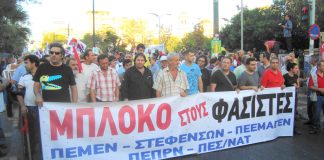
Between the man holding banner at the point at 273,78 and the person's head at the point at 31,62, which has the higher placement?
the person's head at the point at 31,62

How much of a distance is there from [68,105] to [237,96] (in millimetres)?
2944

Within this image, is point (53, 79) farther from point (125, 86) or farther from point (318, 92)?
point (318, 92)

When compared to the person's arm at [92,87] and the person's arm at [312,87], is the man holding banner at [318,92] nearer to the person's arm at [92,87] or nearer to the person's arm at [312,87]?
the person's arm at [312,87]

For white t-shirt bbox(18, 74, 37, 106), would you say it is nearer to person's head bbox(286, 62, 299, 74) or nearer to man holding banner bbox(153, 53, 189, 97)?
man holding banner bbox(153, 53, 189, 97)

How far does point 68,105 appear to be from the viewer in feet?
17.4

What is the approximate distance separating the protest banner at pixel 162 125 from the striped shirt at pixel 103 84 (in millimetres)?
814

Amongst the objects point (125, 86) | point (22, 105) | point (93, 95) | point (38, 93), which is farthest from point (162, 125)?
point (22, 105)

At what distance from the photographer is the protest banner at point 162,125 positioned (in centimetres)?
529

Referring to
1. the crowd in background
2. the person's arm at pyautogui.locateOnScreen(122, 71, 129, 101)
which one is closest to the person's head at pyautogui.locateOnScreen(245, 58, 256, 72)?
the crowd in background

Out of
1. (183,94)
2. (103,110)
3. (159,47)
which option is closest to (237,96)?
(183,94)

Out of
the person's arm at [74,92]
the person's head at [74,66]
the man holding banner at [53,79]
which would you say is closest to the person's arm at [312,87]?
the person's head at [74,66]

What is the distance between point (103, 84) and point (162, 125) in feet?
4.04

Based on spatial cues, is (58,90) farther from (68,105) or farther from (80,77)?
(80,77)

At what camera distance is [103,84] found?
6.32 meters
